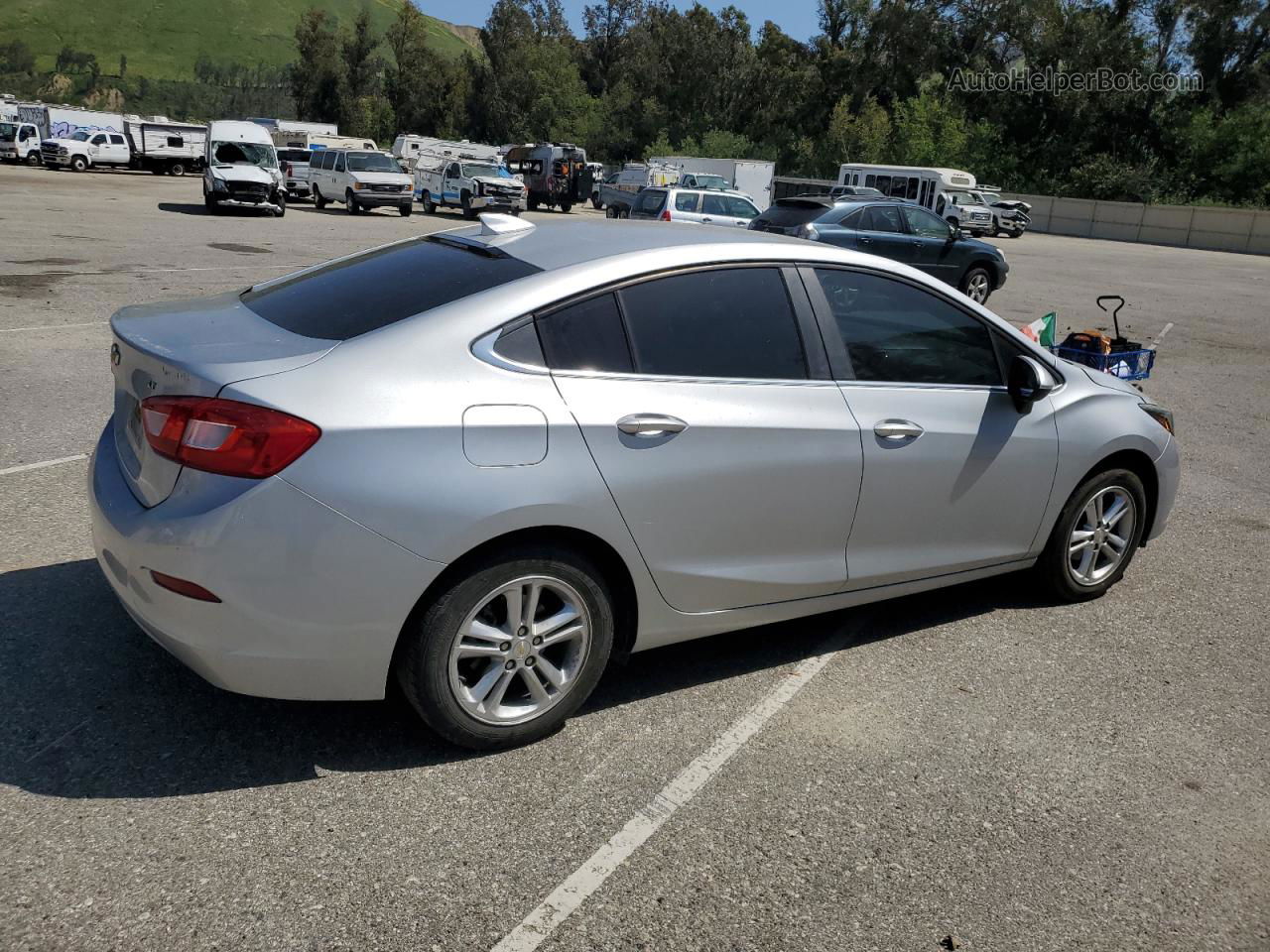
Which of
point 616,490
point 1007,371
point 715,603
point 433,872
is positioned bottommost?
point 433,872

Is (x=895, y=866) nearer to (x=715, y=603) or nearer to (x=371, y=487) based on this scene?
(x=715, y=603)

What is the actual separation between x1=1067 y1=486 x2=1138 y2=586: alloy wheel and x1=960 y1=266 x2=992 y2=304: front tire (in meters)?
12.9

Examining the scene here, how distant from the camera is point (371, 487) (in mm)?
3064

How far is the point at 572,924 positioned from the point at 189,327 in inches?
89.0

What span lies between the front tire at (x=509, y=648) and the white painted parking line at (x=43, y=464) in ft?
12.3

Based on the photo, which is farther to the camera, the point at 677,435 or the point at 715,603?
the point at 715,603

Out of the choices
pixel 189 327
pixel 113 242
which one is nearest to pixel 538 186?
pixel 113 242

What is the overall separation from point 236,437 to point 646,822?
1.60 meters

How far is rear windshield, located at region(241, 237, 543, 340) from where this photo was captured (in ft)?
11.6

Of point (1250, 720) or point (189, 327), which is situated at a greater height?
point (189, 327)

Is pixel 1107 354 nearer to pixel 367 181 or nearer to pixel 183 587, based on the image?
pixel 183 587

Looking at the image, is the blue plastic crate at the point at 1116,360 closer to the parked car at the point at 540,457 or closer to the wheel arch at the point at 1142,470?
the wheel arch at the point at 1142,470

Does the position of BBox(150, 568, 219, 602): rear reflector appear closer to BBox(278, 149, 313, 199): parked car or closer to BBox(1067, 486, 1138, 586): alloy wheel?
BBox(1067, 486, 1138, 586): alloy wheel

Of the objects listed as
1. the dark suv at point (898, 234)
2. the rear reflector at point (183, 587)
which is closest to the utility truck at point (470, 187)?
the dark suv at point (898, 234)
